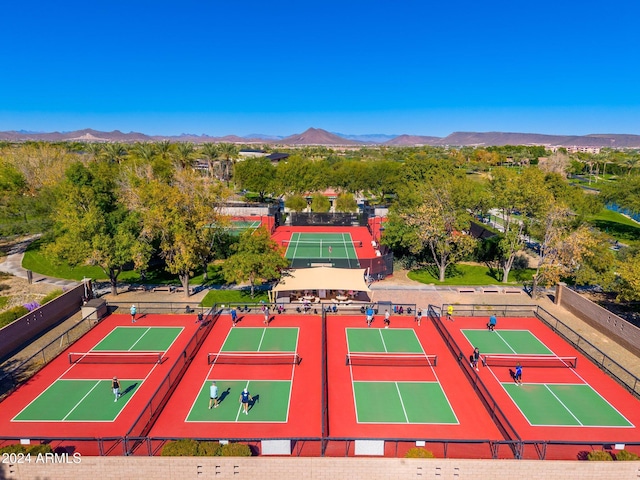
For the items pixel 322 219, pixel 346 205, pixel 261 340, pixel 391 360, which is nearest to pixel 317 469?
pixel 391 360

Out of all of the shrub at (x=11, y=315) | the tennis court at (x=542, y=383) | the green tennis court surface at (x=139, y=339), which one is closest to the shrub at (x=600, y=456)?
the tennis court at (x=542, y=383)

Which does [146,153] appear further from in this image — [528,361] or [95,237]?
[528,361]

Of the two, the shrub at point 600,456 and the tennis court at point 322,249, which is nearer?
the shrub at point 600,456

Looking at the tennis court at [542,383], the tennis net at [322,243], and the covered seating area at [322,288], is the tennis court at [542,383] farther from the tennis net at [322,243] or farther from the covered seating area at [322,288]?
the tennis net at [322,243]

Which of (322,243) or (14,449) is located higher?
(322,243)

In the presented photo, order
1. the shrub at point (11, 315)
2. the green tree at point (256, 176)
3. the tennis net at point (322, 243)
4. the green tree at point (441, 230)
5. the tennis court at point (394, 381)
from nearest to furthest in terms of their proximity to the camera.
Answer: the tennis court at point (394, 381)
the shrub at point (11, 315)
the green tree at point (441, 230)
the tennis net at point (322, 243)
the green tree at point (256, 176)

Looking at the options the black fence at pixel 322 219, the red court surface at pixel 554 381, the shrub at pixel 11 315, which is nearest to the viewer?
the red court surface at pixel 554 381

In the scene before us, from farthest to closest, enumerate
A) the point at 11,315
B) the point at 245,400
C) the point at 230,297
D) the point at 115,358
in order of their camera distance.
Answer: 1. the point at 230,297
2. the point at 11,315
3. the point at 115,358
4. the point at 245,400

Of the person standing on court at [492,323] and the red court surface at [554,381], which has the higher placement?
the person standing on court at [492,323]
